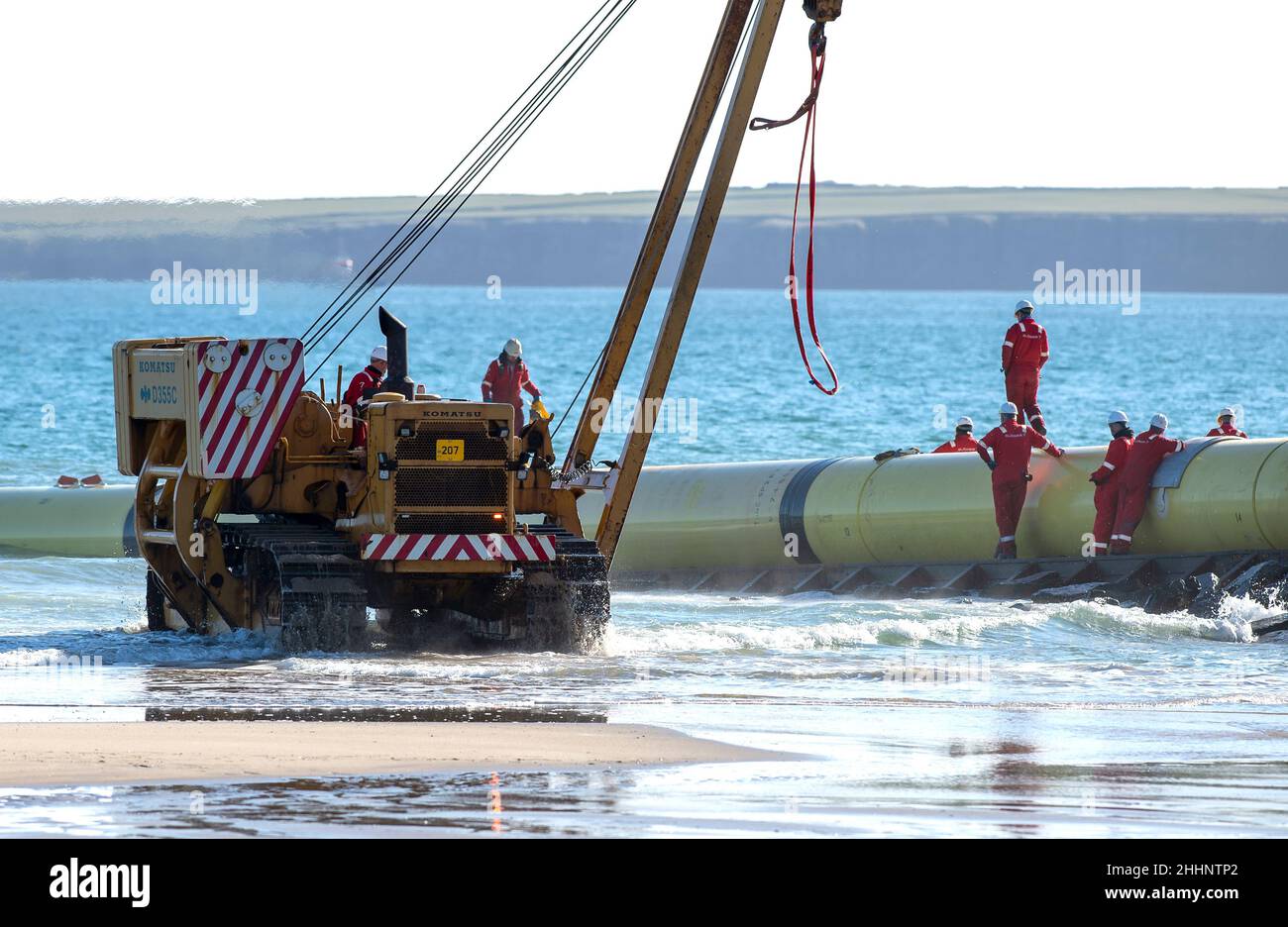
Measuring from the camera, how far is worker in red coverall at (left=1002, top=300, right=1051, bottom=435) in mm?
20719

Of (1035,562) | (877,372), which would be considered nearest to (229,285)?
(877,372)

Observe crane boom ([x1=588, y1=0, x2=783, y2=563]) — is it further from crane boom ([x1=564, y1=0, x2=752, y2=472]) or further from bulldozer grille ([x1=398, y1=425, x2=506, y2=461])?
bulldozer grille ([x1=398, y1=425, x2=506, y2=461])

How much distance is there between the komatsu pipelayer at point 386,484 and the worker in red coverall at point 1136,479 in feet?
15.2

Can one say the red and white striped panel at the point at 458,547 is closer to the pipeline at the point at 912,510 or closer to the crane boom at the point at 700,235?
the crane boom at the point at 700,235

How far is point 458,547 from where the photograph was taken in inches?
581

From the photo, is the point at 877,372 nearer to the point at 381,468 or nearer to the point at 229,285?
the point at 229,285

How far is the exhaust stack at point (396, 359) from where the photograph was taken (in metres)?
15.8

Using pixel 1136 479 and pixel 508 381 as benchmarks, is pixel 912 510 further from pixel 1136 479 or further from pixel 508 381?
pixel 508 381

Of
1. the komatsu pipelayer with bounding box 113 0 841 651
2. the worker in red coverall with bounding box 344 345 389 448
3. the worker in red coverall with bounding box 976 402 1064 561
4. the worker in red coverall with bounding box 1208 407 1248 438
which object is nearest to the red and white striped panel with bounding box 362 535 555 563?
the komatsu pipelayer with bounding box 113 0 841 651

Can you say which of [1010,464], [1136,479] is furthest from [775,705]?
[1010,464]

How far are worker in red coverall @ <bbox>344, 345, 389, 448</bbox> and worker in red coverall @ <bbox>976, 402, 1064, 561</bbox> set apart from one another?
18.6 feet

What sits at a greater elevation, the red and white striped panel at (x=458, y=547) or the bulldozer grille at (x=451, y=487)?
the bulldozer grille at (x=451, y=487)

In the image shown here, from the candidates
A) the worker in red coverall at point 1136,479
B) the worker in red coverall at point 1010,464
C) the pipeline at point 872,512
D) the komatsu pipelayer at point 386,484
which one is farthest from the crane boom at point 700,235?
the pipeline at point 872,512

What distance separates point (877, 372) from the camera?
80.2 m
